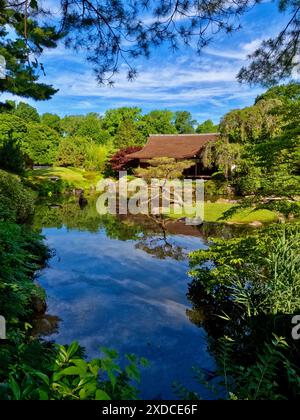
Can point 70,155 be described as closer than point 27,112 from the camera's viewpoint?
Yes

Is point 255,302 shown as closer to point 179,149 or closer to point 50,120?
point 179,149

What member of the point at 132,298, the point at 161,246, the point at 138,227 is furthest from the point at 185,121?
the point at 132,298

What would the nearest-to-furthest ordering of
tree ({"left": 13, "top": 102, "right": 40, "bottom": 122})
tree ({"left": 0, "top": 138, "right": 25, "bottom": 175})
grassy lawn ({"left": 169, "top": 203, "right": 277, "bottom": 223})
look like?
grassy lawn ({"left": 169, "top": 203, "right": 277, "bottom": 223}) → tree ({"left": 0, "top": 138, "right": 25, "bottom": 175}) → tree ({"left": 13, "top": 102, "right": 40, "bottom": 122})

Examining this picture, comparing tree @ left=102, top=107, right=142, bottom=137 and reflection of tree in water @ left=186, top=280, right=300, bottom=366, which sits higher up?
tree @ left=102, top=107, right=142, bottom=137

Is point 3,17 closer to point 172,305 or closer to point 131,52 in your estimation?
point 131,52

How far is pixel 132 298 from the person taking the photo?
6020 mm

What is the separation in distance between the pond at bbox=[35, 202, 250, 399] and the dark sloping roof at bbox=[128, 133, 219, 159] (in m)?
15.4

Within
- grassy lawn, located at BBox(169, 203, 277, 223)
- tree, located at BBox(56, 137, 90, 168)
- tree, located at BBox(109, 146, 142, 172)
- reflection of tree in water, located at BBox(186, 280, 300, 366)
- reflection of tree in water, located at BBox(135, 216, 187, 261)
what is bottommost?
reflection of tree in water, located at BBox(186, 280, 300, 366)

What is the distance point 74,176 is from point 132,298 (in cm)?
2445

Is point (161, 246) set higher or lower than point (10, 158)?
lower

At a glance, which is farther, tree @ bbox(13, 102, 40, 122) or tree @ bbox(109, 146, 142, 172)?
tree @ bbox(13, 102, 40, 122)

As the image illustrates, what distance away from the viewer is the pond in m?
4.24

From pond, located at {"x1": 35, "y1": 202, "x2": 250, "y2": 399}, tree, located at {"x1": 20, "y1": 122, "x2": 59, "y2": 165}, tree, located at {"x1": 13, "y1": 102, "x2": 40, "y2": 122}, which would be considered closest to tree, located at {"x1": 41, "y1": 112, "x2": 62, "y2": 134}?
tree, located at {"x1": 13, "y1": 102, "x2": 40, "y2": 122}

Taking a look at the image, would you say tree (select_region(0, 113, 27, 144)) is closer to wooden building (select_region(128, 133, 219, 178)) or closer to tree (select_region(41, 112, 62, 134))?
tree (select_region(41, 112, 62, 134))
